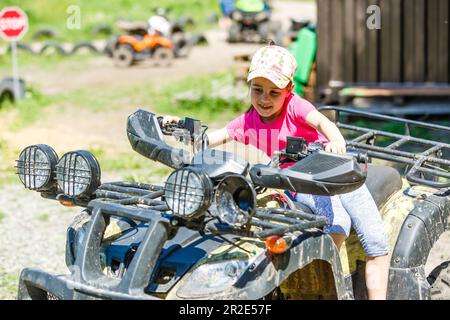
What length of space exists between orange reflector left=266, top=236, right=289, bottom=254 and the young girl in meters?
0.66

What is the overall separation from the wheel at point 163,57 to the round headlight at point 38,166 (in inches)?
576

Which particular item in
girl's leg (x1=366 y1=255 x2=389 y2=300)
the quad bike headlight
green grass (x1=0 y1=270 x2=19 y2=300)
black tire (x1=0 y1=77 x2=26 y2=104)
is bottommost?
green grass (x1=0 y1=270 x2=19 y2=300)

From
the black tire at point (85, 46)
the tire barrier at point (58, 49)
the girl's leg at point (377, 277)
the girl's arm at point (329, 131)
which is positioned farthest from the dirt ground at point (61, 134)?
the girl's arm at point (329, 131)

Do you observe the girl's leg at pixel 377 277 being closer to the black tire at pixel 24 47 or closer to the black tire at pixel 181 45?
the black tire at pixel 181 45

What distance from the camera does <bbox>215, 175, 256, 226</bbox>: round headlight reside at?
3225mm

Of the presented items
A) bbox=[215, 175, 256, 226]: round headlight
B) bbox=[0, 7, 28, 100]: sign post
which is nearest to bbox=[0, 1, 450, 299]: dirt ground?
bbox=[0, 7, 28, 100]: sign post

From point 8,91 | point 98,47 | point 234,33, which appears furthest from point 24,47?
point 8,91

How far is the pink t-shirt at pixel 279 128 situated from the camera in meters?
4.26

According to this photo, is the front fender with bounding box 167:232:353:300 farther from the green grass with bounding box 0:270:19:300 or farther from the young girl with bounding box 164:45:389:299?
the green grass with bounding box 0:270:19:300

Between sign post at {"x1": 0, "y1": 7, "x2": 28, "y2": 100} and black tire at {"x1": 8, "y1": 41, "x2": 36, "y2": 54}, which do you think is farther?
black tire at {"x1": 8, "y1": 41, "x2": 36, "y2": 54}

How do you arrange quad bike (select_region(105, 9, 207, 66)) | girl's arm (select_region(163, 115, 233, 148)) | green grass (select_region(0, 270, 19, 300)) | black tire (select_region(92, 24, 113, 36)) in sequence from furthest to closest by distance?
black tire (select_region(92, 24, 113, 36)) → quad bike (select_region(105, 9, 207, 66)) → green grass (select_region(0, 270, 19, 300)) → girl's arm (select_region(163, 115, 233, 148))

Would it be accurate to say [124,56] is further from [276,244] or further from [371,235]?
[276,244]

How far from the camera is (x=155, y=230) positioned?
3.35 m
